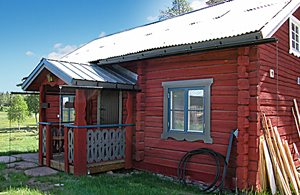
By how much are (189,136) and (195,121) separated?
0.35 meters

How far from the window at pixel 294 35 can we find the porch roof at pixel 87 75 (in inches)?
159

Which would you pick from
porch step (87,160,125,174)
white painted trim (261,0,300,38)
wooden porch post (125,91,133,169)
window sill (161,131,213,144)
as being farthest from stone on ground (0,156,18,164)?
white painted trim (261,0,300,38)

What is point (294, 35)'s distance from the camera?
25.1 feet

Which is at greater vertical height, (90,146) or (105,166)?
(90,146)

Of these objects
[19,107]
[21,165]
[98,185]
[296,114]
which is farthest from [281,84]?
[19,107]

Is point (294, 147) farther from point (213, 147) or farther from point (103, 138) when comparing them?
point (103, 138)

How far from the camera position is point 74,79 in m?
6.39

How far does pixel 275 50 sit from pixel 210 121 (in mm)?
2178

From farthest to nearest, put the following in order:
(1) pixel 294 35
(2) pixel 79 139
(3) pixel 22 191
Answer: (1) pixel 294 35, (2) pixel 79 139, (3) pixel 22 191

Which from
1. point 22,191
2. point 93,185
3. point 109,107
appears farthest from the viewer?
point 109,107

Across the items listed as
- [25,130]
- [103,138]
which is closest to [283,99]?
[103,138]

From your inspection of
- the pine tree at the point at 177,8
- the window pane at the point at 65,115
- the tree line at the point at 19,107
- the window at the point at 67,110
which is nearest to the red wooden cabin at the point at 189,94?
the window at the point at 67,110

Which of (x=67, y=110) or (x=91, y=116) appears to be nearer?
(x=91, y=116)

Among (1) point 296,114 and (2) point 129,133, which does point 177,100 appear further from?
(1) point 296,114
